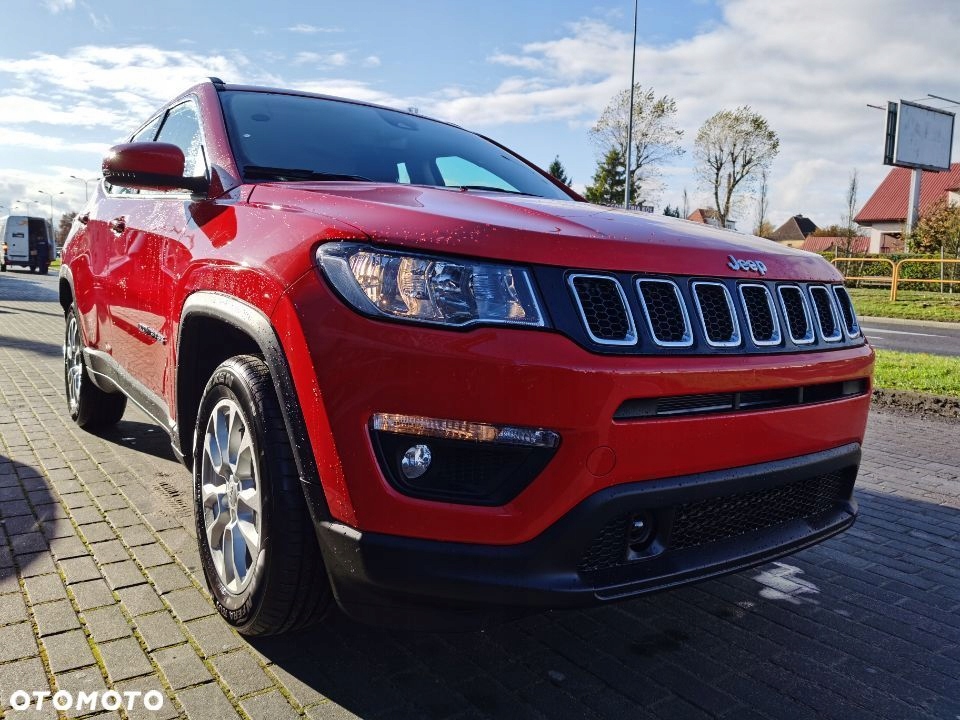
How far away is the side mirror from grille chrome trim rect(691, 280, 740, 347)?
173 centimetres

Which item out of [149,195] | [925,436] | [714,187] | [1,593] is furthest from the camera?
[714,187]

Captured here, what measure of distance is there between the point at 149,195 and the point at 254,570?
2.04m

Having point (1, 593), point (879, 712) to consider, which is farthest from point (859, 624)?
point (1, 593)

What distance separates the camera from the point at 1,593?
9.02 feet

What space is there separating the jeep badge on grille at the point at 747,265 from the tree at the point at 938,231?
102ft

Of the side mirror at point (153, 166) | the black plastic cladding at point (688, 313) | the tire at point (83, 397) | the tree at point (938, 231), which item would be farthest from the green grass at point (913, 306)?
the side mirror at point (153, 166)

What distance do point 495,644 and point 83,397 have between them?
352 centimetres

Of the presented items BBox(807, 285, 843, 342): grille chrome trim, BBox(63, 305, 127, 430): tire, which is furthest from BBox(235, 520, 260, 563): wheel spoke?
BBox(63, 305, 127, 430): tire

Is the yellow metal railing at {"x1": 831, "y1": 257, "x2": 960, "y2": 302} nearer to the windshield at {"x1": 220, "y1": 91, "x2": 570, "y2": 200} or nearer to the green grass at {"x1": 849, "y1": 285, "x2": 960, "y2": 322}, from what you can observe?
the green grass at {"x1": 849, "y1": 285, "x2": 960, "y2": 322}

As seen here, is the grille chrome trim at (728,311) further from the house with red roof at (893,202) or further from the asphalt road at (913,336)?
the house with red roof at (893,202)

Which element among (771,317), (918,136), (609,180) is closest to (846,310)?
(771,317)

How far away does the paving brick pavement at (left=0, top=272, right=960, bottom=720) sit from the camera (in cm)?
222

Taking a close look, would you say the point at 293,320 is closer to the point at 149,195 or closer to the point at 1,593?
the point at 1,593

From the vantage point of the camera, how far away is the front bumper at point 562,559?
190 cm
